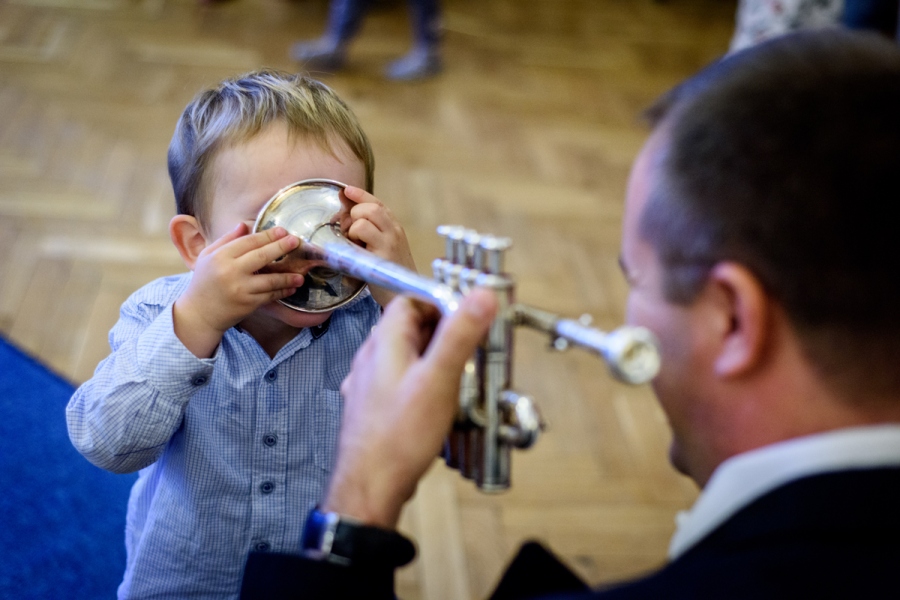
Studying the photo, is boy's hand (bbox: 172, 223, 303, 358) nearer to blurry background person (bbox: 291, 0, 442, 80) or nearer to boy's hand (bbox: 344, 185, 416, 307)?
boy's hand (bbox: 344, 185, 416, 307)

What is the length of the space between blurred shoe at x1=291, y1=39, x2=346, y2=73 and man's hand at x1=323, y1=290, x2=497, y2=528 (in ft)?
9.60

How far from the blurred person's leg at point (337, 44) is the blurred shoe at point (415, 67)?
0.70ft

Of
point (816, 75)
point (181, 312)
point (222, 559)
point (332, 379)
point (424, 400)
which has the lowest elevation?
point (222, 559)

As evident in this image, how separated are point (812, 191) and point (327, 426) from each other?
692 mm

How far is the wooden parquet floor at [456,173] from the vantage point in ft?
6.46

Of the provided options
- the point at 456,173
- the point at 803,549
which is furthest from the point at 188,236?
the point at 456,173

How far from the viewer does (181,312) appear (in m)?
0.96

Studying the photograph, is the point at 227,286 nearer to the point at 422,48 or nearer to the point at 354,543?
the point at 354,543

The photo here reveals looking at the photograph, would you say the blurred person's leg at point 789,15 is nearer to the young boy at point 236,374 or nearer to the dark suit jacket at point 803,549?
the young boy at point 236,374

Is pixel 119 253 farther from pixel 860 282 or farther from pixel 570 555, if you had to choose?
pixel 860 282

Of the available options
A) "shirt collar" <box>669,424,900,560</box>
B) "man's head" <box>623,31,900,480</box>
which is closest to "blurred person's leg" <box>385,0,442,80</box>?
"man's head" <box>623,31,900,480</box>

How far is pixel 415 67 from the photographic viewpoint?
11.6 feet

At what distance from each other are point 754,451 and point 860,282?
6.7 inches

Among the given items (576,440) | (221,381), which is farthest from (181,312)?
(576,440)
